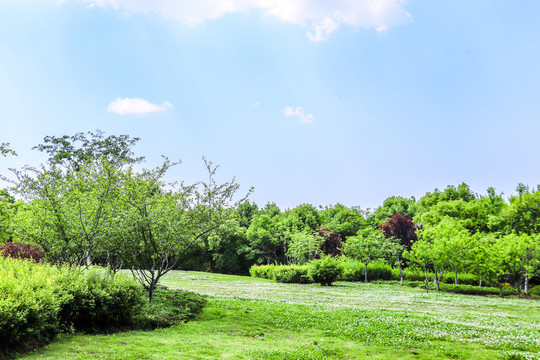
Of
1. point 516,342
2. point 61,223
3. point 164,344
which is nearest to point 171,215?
point 61,223

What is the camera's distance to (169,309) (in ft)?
41.3

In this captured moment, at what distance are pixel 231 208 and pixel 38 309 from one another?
822cm

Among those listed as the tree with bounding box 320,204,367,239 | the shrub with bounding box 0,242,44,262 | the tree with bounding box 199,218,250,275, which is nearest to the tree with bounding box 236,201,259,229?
the tree with bounding box 199,218,250,275

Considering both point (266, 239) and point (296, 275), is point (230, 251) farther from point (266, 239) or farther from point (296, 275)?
point (296, 275)

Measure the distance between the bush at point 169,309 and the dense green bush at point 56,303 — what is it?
531 millimetres

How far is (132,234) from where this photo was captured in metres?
14.0

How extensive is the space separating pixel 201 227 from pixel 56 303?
22.0 ft

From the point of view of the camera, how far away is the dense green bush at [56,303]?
6984 mm

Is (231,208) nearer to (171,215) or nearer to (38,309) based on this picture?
(171,215)

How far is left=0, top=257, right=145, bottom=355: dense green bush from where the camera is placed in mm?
6984

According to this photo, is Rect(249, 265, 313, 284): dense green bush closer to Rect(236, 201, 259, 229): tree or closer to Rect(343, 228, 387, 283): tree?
Rect(343, 228, 387, 283): tree

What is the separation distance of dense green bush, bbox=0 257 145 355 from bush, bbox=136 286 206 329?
20.9 inches

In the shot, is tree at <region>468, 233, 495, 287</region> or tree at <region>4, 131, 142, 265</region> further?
tree at <region>468, 233, 495, 287</region>

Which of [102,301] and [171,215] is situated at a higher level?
[171,215]
